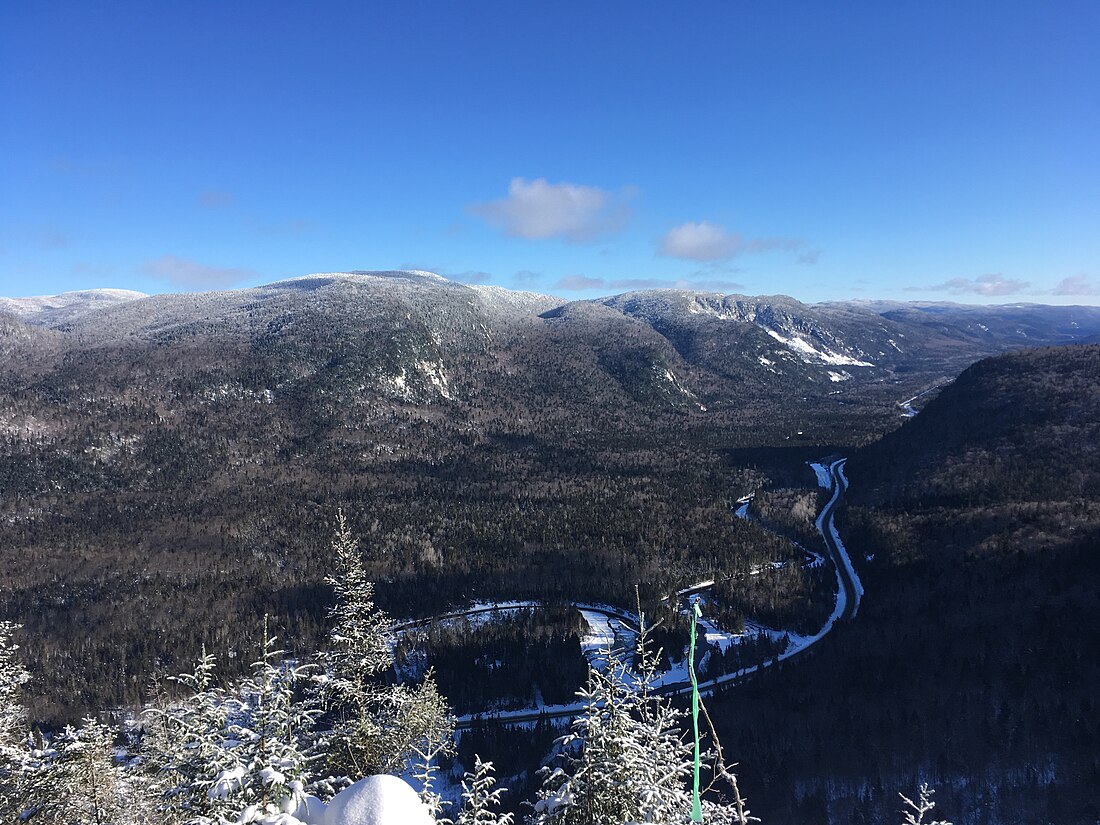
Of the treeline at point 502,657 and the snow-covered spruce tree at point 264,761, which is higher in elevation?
the snow-covered spruce tree at point 264,761

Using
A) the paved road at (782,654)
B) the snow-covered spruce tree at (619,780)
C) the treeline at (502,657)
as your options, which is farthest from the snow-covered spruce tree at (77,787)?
the treeline at (502,657)

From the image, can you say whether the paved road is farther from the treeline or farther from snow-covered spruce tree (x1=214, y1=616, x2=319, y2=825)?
snow-covered spruce tree (x1=214, y1=616, x2=319, y2=825)

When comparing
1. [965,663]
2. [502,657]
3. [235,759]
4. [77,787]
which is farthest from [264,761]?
[502,657]

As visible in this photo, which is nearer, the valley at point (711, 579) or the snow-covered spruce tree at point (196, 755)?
the snow-covered spruce tree at point (196, 755)

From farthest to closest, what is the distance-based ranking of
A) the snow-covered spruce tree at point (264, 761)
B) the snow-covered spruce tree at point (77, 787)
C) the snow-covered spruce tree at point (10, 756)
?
the snow-covered spruce tree at point (77, 787) < the snow-covered spruce tree at point (10, 756) < the snow-covered spruce tree at point (264, 761)

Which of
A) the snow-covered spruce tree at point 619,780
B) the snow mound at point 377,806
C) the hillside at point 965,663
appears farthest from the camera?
the hillside at point 965,663

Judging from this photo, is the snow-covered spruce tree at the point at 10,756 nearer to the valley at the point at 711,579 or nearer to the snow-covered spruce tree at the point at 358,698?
the snow-covered spruce tree at the point at 358,698

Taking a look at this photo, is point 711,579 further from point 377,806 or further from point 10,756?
point 377,806

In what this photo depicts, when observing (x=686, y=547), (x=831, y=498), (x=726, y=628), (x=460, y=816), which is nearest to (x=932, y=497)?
(x=831, y=498)

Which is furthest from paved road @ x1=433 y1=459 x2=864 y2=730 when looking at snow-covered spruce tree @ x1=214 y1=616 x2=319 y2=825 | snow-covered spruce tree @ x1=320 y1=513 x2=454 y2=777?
snow-covered spruce tree @ x1=214 y1=616 x2=319 y2=825
